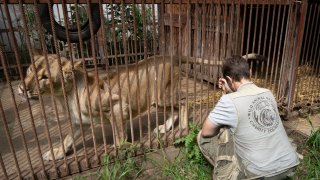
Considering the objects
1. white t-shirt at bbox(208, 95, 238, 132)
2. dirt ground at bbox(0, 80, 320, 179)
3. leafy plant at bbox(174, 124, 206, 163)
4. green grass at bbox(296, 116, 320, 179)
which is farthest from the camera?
leafy plant at bbox(174, 124, 206, 163)

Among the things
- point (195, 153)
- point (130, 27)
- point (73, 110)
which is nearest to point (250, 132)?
point (195, 153)

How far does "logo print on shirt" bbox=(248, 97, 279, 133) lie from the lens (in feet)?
8.41

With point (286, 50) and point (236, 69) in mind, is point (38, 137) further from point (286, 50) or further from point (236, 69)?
point (286, 50)

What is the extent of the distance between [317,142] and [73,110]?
3.56m

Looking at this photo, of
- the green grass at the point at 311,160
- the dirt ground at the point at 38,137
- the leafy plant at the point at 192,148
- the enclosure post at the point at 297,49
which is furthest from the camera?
the enclosure post at the point at 297,49

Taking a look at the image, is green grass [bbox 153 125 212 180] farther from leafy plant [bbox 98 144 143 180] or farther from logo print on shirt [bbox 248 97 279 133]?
logo print on shirt [bbox 248 97 279 133]

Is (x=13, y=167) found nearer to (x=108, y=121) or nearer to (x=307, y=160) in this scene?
(x=108, y=121)

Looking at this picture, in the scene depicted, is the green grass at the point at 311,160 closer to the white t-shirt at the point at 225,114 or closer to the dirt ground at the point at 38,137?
the dirt ground at the point at 38,137

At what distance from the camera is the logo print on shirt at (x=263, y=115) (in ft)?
8.41

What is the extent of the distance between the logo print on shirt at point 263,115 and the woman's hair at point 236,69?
0.94 feet

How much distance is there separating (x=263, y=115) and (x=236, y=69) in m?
0.51

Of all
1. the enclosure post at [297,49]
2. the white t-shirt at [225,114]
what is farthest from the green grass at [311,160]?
the white t-shirt at [225,114]

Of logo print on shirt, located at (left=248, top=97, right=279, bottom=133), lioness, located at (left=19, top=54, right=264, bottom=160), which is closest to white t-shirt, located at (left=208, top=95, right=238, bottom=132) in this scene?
logo print on shirt, located at (left=248, top=97, right=279, bottom=133)

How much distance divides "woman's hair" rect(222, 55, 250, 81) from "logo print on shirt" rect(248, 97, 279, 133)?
0.94 ft
